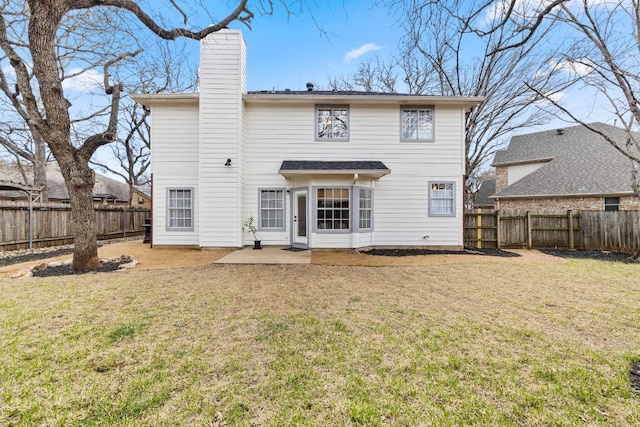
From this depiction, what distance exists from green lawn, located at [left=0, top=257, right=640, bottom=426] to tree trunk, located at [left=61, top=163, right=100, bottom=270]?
143cm

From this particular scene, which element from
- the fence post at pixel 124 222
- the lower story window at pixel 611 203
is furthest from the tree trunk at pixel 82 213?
the lower story window at pixel 611 203

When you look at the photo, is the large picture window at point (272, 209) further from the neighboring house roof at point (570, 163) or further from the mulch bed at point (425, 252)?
the neighboring house roof at point (570, 163)

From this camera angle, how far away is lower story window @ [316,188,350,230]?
952 centimetres

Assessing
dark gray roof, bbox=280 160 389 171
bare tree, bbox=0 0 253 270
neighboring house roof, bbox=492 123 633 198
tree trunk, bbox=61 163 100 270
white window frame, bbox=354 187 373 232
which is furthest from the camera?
neighboring house roof, bbox=492 123 633 198

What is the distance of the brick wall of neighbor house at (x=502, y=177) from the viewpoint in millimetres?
21094

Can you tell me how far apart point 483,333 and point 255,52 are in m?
11.3

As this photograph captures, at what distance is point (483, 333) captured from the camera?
10.8ft

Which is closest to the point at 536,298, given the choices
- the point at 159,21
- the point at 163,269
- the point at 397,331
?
the point at 397,331

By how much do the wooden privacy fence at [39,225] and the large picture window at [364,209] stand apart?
1131 cm

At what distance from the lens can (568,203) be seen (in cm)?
1545

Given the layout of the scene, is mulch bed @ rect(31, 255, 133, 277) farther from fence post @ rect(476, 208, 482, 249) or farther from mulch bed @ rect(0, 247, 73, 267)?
fence post @ rect(476, 208, 482, 249)

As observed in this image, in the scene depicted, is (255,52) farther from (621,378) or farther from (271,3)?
(621,378)

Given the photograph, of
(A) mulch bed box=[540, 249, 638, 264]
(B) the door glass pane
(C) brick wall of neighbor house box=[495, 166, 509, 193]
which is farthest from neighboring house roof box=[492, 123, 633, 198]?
(B) the door glass pane

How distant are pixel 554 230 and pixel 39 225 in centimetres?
1888
